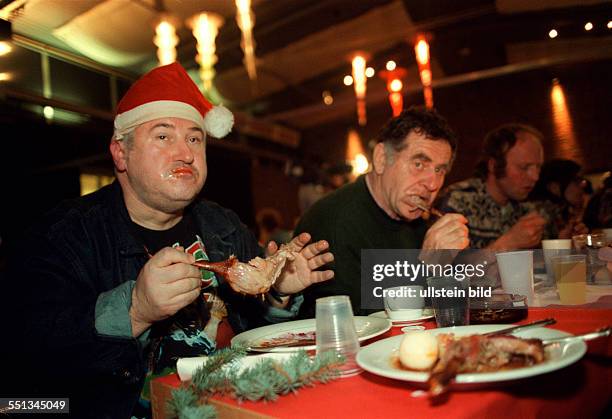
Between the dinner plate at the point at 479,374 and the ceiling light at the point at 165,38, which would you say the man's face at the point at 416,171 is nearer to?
the dinner plate at the point at 479,374

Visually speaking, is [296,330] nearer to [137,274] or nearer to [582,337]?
[137,274]

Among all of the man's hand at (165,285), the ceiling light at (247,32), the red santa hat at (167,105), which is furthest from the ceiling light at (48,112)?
the man's hand at (165,285)

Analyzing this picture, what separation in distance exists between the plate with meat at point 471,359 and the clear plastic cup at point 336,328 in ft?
0.31

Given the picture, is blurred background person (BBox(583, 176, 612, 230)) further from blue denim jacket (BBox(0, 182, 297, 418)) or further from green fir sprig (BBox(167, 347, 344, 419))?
green fir sprig (BBox(167, 347, 344, 419))

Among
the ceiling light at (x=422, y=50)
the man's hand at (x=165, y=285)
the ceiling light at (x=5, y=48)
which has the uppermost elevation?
the ceiling light at (x=422, y=50)

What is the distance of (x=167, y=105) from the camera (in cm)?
179

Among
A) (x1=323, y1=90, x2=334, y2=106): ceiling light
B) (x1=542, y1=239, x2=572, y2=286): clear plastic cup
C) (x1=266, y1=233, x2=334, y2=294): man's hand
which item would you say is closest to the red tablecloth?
(x1=266, y1=233, x2=334, y2=294): man's hand

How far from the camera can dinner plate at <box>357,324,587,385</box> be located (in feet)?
2.25

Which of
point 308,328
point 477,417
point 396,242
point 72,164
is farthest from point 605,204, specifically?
point 72,164

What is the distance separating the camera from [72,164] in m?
5.22

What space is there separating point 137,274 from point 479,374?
134 centimetres

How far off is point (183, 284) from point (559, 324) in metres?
1.02

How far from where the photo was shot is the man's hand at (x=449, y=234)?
1.77 metres

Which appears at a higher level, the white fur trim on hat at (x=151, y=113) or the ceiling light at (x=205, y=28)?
the ceiling light at (x=205, y=28)
